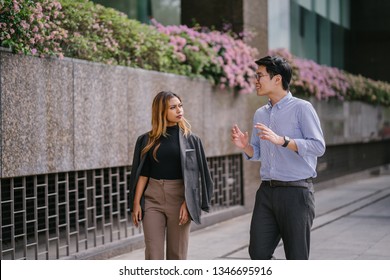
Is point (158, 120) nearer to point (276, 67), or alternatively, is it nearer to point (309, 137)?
point (276, 67)

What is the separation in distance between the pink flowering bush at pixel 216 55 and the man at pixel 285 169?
5.44 m

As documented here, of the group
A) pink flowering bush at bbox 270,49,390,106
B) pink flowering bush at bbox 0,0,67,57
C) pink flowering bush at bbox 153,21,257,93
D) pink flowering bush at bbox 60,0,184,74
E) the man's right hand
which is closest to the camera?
the man's right hand

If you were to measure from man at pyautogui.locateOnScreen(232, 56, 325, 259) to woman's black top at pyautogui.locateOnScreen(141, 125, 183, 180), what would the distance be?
1.82 ft

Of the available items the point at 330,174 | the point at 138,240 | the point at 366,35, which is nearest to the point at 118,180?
the point at 138,240

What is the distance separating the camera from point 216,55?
40.2 feet

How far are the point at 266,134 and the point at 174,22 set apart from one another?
9.21 meters

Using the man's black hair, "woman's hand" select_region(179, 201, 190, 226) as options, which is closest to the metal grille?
"woman's hand" select_region(179, 201, 190, 226)

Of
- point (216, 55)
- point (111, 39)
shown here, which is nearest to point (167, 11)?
point (216, 55)

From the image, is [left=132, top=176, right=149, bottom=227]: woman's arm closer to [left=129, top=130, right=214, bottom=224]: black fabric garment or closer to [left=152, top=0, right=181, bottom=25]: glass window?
[left=129, top=130, right=214, bottom=224]: black fabric garment

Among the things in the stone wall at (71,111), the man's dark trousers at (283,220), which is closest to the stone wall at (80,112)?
the stone wall at (71,111)

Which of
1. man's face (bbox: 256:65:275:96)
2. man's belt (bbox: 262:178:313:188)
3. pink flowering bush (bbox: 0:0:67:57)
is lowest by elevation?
man's belt (bbox: 262:178:313:188)

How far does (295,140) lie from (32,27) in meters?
3.38

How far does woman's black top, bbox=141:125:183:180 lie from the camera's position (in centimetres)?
602
